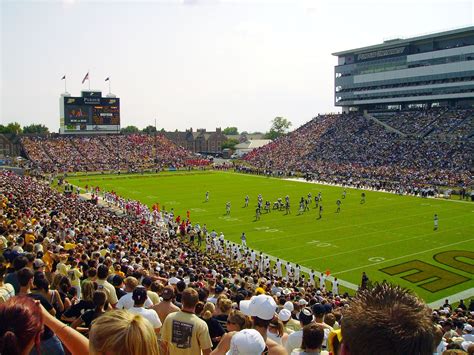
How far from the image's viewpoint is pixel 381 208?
113 feet

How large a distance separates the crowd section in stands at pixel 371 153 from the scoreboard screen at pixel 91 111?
72.1 feet

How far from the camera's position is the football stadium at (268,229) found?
11.0 ft

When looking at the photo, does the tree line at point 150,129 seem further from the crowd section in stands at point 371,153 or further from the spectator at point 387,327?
the spectator at point 387,327

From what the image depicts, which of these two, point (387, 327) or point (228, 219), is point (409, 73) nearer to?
point (228, 219)

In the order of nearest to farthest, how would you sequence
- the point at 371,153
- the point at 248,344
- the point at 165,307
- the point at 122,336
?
the point at 122,336 < the point at 248,344 < the point at 165,307 < the point at 371,153

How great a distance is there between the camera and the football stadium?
3363 mm

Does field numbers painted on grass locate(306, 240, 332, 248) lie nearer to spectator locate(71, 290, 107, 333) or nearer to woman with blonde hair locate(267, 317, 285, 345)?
woman with blonde hair locate(267, 317, 285, 345)

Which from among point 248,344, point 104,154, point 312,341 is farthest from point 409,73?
point 248,344

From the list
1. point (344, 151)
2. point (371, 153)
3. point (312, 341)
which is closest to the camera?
point (312, 341)

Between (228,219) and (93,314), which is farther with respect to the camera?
(228,219)

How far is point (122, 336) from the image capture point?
2.34 m

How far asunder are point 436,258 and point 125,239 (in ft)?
45.8

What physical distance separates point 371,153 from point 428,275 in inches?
1601

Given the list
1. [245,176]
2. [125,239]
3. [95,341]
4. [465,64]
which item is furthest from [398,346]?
[465,64]
